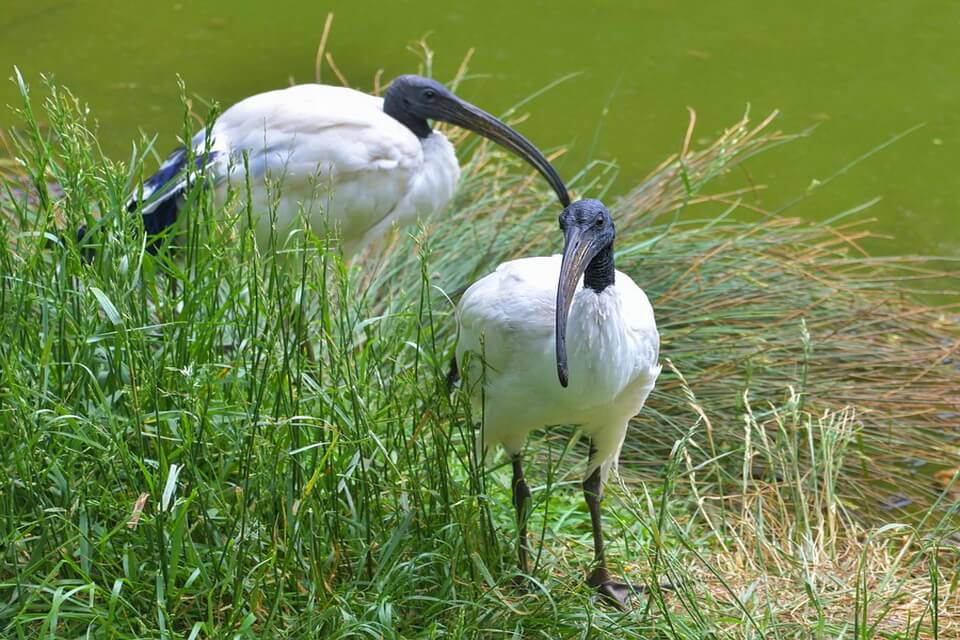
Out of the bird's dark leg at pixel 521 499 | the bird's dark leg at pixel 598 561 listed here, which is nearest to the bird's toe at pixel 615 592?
the bird's dark leg at pixel 598 561

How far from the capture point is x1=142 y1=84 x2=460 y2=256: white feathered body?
3438 mm

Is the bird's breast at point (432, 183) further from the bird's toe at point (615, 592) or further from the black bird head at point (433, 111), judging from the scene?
the bird's toe at point (615, 592)

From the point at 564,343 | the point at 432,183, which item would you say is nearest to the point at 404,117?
the point at 432,183

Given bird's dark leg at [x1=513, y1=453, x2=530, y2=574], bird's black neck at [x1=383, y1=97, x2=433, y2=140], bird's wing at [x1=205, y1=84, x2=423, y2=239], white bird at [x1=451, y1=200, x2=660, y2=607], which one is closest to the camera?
white bird at [x1=451, y1=200, x2=660, y2=607]

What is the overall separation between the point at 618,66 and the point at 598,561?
4.15m

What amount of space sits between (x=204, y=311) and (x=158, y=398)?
1.06 ft

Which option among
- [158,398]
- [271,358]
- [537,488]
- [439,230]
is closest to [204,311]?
[158,398]

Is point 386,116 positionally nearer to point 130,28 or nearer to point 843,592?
point 843,592

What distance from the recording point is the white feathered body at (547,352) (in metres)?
2.36

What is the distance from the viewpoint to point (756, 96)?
242 inches

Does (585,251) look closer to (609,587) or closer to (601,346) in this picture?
(601,346)

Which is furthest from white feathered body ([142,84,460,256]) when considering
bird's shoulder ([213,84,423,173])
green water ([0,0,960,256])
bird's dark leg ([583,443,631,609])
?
green water ([0,0,960,256])

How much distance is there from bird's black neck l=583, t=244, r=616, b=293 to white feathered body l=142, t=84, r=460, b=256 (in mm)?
1102

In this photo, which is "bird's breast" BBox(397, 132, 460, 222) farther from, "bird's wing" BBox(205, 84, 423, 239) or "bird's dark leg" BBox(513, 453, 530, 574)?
"bird's dark leg" BBox(513, 453, 530, 574)
